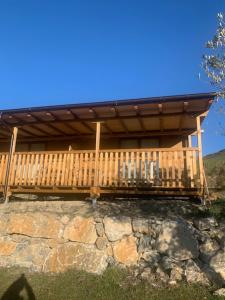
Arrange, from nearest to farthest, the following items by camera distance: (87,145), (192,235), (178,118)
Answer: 1. (192,235)
2. (178,118)
3. (87,145)

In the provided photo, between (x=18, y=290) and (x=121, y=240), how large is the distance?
3281 millimetres

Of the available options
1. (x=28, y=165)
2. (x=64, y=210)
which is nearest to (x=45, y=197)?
(x=28, y=165)

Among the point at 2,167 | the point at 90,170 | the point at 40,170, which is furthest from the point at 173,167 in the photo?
the point at 2,167

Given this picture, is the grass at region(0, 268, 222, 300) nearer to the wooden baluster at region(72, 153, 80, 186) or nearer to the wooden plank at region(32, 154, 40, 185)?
the wooden baluster at region(72, 153, 80, 186)

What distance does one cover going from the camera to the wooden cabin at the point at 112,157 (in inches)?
449

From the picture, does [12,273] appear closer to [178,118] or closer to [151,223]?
[151,223]

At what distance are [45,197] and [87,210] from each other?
3.55 m

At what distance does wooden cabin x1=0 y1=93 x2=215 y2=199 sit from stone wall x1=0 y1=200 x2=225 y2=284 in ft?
2.54

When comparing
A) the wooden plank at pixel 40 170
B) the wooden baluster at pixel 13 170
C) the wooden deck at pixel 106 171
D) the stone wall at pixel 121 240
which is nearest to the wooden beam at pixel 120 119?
the wooden deck at pixel 106 171

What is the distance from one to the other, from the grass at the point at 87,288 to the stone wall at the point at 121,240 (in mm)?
382

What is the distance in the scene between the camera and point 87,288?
28.2 feet

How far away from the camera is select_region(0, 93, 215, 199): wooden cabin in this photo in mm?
11414

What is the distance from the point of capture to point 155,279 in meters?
A: 8.69

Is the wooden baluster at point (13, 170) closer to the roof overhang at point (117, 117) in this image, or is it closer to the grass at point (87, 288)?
the roof overhang at point (117, 117)
